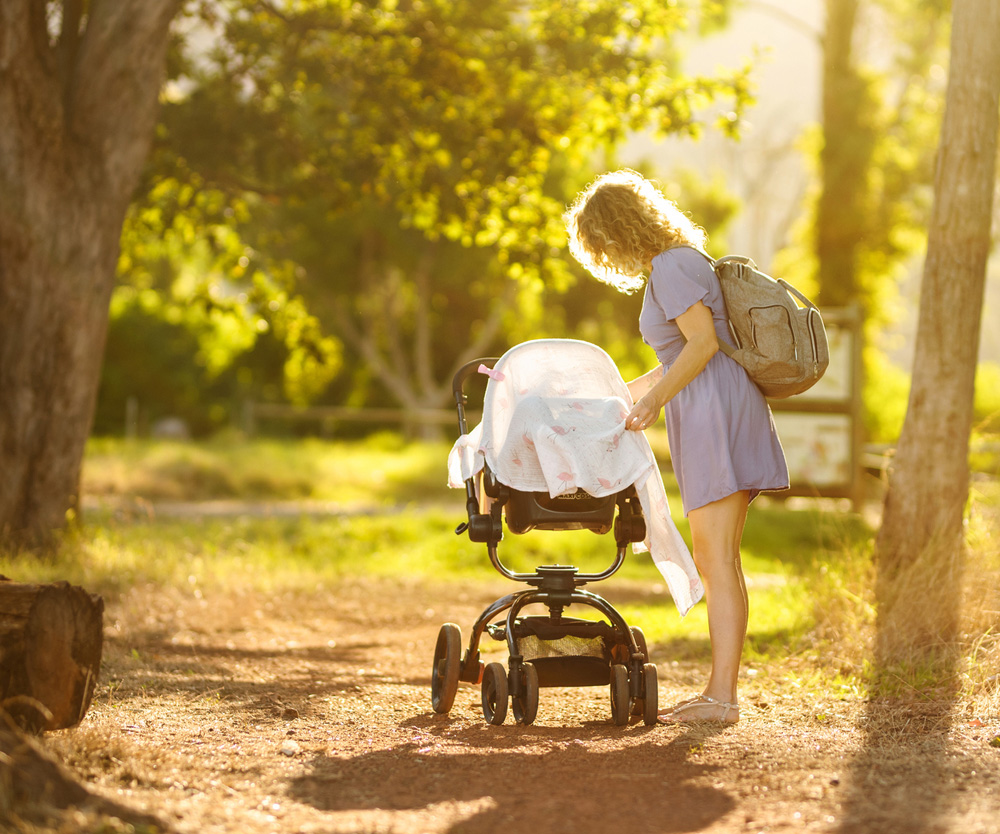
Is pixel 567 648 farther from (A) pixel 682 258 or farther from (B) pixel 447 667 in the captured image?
(A) pixel 682 258

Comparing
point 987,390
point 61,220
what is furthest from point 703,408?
point 987,390

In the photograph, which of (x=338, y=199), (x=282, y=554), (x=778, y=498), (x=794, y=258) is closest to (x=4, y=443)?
(x=282, y=554)

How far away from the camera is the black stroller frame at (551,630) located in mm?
4395

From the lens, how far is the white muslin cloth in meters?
4.33

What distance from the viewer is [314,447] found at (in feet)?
79.0

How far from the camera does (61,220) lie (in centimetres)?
807

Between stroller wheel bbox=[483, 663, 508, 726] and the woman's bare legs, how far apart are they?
69 centimetres

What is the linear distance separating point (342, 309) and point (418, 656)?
2392cm

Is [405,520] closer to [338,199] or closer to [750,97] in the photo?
[338,199]

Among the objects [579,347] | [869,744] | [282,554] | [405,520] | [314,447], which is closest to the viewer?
[869,744]

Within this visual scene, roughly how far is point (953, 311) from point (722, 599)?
9.44 ft

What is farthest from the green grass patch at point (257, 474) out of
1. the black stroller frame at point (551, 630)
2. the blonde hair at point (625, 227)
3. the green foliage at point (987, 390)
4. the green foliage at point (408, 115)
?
the green foliage at point (987, 390)

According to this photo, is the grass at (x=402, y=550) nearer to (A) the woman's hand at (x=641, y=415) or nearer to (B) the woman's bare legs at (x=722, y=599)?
(B) the woman's bare legs at (x=722, y=599)

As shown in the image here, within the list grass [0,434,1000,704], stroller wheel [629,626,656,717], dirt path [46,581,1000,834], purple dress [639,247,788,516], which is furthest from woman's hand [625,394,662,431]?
grass [0,434,1000,704]
